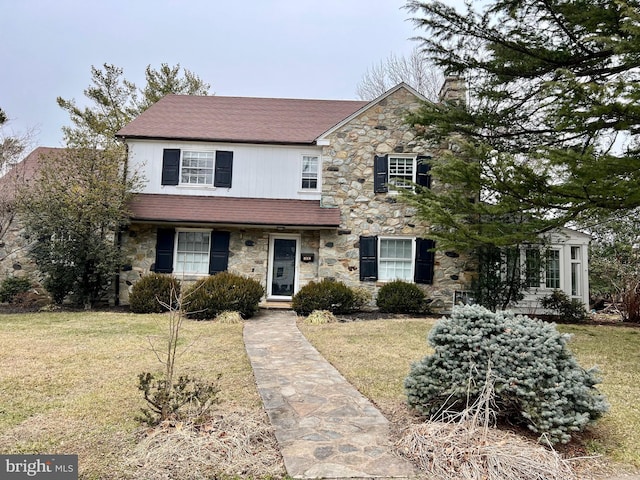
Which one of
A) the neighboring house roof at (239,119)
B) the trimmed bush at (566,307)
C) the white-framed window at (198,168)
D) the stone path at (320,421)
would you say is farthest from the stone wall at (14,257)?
the trimmed bush at (566,307)

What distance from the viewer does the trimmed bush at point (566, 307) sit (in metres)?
11.6

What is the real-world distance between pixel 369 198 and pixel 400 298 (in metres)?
3.18

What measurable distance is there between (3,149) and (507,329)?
47.5 ft

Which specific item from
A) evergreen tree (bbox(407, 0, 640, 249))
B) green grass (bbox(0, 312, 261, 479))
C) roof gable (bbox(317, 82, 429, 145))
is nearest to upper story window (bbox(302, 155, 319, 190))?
roof gable (bbox(317, 82, 429, 145))

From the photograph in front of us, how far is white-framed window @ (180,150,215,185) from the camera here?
42.5ft

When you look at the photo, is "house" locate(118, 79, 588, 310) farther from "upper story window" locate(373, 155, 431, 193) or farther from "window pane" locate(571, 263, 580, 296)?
"window pane" locate(571, 263, 580, 296)

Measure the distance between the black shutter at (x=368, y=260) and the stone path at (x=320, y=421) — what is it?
579 centimetres

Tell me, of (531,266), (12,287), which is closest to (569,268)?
(531,266)

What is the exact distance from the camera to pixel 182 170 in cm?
1295

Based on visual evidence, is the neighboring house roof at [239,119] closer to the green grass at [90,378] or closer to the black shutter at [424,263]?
the black shutter at [424,263]

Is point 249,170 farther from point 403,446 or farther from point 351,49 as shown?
point 351,49

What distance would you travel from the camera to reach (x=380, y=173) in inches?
481

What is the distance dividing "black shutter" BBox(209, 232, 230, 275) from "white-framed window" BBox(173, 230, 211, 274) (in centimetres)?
27

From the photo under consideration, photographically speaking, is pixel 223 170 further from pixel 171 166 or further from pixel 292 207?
pixel 292 207
